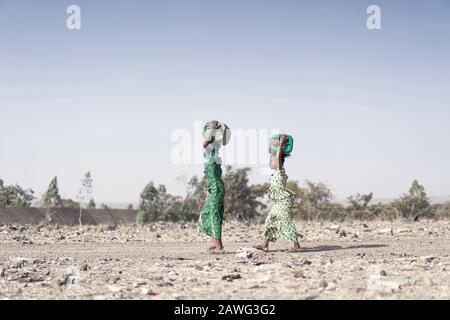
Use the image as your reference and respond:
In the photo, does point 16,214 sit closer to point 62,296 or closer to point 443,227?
point 443,227

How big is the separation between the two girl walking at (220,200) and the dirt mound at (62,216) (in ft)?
50.2

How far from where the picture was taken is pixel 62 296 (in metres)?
5.98

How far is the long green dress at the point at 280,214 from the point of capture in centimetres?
1110

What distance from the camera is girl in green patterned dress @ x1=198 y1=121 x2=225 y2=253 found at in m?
11.0

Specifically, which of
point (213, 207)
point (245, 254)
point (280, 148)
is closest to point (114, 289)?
point (245, 254)

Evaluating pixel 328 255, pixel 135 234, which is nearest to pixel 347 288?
pixel 328 255

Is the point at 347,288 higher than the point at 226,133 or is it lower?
lower

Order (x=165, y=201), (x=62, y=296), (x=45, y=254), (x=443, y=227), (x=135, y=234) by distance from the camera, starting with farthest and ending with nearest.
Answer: (x=165, y=201), (x=443, y=227), (x=135, y=234), (x=45, y=254), (x=62, y=296)

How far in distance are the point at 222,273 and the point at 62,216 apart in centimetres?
2774

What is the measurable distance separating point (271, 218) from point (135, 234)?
671cm

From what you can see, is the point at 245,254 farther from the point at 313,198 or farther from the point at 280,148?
the point at 313,198

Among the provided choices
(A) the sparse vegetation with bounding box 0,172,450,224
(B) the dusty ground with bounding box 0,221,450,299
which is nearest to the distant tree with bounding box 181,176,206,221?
(A) the sparse vegetation with bounding box 0,172,450,224

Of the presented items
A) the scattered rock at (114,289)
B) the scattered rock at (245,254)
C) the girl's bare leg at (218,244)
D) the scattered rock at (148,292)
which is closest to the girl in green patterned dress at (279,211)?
the girl's bare leg at (218,244)
